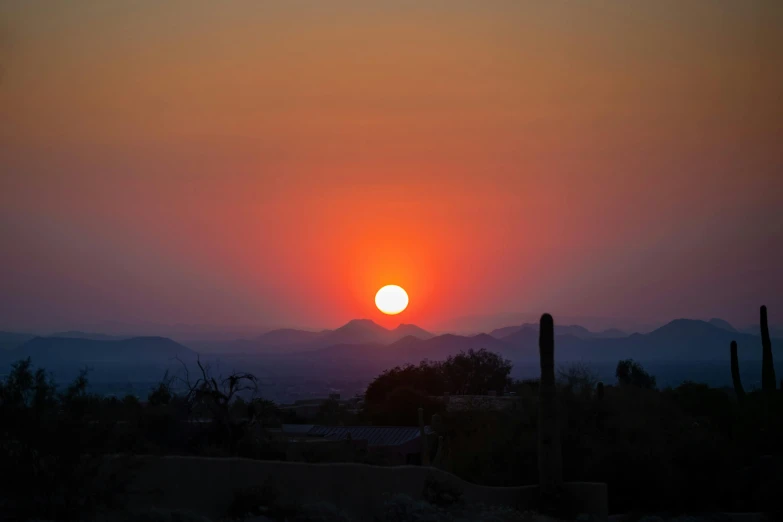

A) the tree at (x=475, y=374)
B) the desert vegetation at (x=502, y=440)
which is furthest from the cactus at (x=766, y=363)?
the tree at (x=475, y=374)

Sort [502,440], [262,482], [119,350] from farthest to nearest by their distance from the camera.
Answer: [119,350]
[502,440]
[262,482]

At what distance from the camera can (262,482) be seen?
56.1ft

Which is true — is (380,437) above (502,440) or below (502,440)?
below

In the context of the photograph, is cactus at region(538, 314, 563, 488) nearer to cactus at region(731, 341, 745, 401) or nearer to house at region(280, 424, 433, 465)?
house at region(280, 424, 433, 465)

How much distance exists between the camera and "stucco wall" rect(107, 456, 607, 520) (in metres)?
16.1

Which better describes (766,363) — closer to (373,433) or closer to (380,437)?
(380,437)

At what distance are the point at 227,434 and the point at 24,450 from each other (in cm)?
796

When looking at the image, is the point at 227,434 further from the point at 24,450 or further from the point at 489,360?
the point at 489,360

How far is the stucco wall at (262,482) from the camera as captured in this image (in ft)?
52.8

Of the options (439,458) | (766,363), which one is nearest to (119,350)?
(766,363)

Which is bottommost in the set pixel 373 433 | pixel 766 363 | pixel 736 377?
pixel 373 433

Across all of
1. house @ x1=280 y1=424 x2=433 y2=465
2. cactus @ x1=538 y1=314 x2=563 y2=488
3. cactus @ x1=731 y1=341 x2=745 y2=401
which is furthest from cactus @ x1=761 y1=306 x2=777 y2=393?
cactus @ x1=538 y1=314 x2=563 y2=488

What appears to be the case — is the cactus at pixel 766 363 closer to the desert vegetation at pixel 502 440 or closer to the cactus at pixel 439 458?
the desert vegetation at pixel 502 440

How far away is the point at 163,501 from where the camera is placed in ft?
52.8
